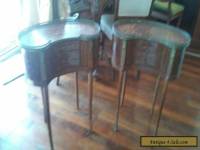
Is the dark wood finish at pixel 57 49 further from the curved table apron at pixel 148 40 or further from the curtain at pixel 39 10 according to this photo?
the curtain at pixel 39 10

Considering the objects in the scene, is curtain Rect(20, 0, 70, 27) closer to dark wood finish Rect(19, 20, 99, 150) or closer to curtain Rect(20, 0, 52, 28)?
curtain Rect(20, 0, 52, 28)

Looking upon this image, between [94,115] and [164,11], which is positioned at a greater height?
[164,11]

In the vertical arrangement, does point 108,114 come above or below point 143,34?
below

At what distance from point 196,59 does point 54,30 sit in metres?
1.93

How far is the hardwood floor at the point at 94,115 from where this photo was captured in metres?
1.75

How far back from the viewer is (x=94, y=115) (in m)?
1.99

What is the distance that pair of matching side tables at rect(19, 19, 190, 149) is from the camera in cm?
131

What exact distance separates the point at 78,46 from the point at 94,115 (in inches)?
29.4

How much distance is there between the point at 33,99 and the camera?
6.98ft

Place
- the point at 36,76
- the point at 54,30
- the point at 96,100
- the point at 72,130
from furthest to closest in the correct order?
the point at 96,100, the point at 72,130, the point at 54,30, the point at 36,76

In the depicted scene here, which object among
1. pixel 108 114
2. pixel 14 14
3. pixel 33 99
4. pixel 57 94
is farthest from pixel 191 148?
pixel 14 14

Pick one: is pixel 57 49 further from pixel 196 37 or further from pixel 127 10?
pixel 196 37

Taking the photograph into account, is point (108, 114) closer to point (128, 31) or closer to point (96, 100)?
point (96, 100)

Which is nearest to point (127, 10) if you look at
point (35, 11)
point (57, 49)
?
point (57, 49)
